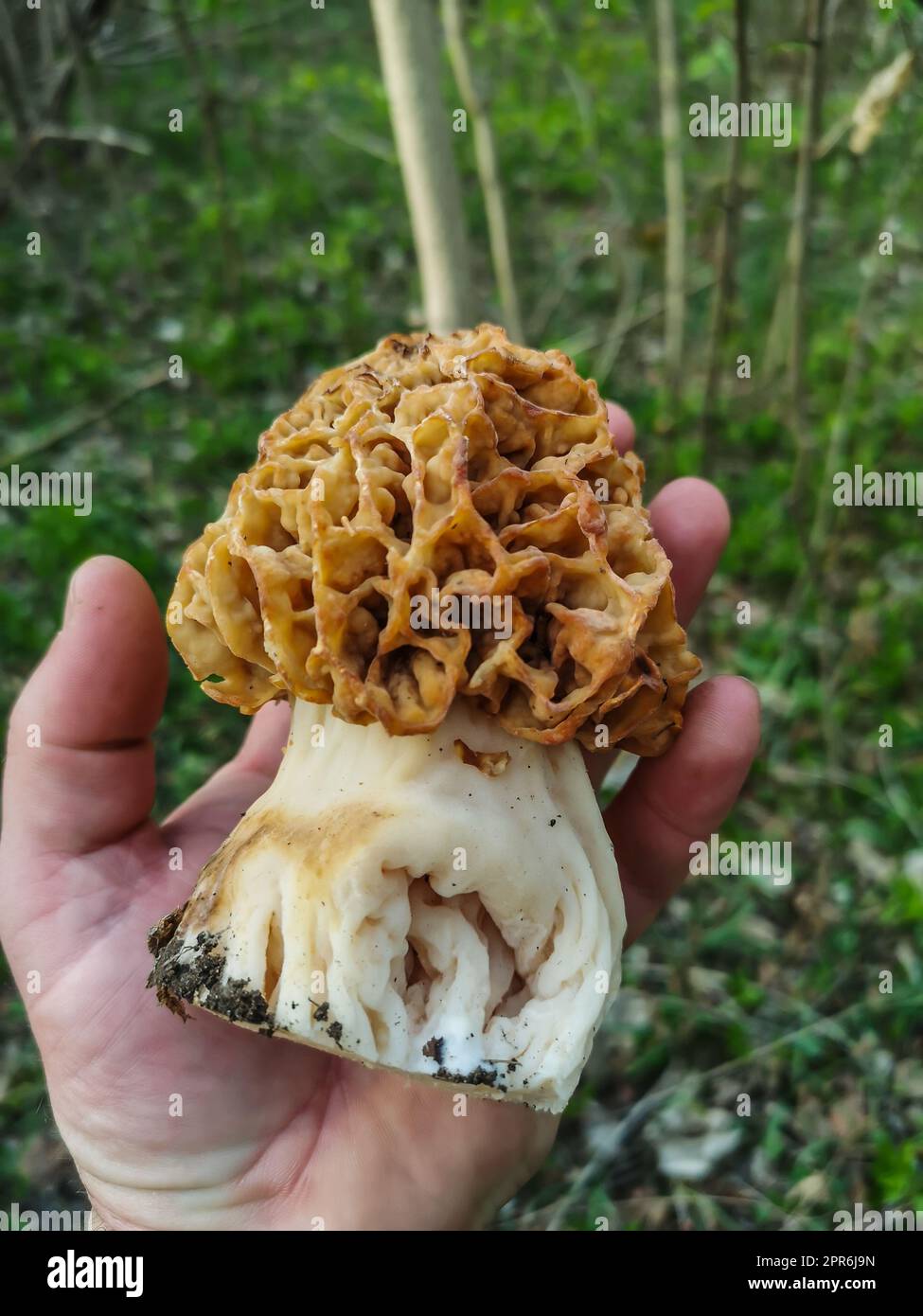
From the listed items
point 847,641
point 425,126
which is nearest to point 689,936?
point 847,641

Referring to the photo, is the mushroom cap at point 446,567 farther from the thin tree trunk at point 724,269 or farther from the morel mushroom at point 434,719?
the thin tree trunk at point 724,269

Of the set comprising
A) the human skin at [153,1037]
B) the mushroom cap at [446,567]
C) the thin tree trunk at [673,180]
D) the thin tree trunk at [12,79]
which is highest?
the thin tree trunk at [12,79]

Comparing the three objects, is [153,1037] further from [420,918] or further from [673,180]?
[673,180]

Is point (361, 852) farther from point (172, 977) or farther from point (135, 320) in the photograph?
point (135, 320)

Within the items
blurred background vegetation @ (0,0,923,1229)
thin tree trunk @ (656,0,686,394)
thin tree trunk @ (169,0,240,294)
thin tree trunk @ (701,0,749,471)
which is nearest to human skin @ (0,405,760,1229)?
blurred background vegetation @ (0,0,923,1229)

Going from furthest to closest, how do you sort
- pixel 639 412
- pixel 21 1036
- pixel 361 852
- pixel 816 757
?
pixel 639 412 < pixel 816 757 < pixel 21 1036 < pixel 361 852

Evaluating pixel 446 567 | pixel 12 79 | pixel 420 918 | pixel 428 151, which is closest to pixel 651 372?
pixel 428 151

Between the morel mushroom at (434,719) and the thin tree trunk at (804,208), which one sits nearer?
the morel mushroom at (434,719)

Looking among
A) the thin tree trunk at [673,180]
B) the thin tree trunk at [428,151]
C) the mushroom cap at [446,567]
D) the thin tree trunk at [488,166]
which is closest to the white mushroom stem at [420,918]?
the mushroom cap at [446,567]
